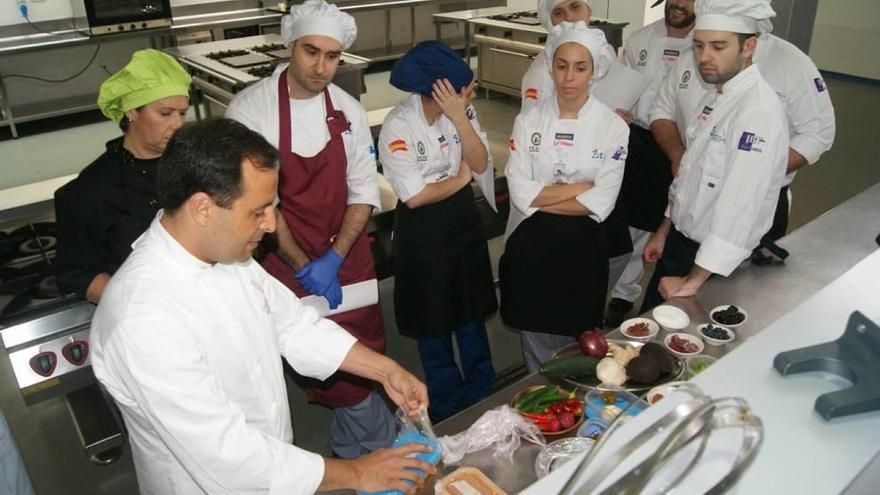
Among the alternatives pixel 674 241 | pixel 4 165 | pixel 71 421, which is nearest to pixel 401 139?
pixel 674 241

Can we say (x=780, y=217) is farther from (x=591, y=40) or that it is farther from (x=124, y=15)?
(x=124, y=15)

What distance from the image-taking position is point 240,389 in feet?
4.53

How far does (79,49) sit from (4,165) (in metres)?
1.65

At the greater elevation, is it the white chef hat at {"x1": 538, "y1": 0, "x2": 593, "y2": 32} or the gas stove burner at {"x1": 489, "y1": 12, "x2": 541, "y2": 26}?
the white chef hat at {"x1": 538, "y1": 0, "x2": 593, "y2": 32}

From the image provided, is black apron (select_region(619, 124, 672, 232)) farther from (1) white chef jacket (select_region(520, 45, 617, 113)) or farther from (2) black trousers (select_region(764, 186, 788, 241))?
(2) black trousers (select_region(764, 186, 788, 241))

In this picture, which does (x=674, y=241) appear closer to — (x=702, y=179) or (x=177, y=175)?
(x=702, y=179)

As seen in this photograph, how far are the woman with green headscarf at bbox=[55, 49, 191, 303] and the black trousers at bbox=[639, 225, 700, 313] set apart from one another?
59.5 inches

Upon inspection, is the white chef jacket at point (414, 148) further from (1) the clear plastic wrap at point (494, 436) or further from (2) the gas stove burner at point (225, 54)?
(2) the gas stove burner at point (225, 54)

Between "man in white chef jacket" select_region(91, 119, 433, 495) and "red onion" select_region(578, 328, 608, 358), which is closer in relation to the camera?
"man in white chef jacket" select_region(91, 119, 433, 495)

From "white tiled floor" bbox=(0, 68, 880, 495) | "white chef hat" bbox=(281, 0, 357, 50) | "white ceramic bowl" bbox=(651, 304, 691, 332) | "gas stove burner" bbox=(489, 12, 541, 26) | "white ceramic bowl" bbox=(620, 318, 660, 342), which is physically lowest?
"white tiled floor" bbox=(0, 68, 880, 495)

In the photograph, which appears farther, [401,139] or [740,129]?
[401,139]

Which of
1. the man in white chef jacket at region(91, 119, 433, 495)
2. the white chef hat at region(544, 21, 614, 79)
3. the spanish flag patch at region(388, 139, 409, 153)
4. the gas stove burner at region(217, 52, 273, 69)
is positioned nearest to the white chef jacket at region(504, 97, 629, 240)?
the white chef hat at region(544, 21, 614, 79)

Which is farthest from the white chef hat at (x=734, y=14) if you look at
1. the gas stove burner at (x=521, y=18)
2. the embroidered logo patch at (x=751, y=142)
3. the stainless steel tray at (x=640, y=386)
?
the gas stove burner at (x=521, y=18)

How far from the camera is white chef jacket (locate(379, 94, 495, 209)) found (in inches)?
92.0
